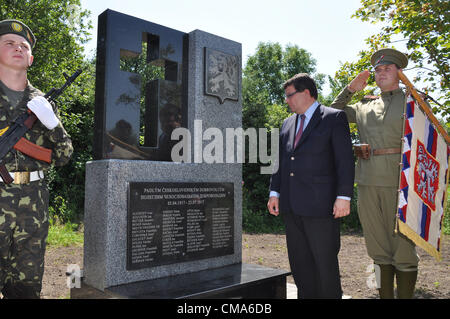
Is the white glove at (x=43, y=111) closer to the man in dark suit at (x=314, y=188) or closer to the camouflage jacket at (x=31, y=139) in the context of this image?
the camouflage jacket at (x=31, y=139)

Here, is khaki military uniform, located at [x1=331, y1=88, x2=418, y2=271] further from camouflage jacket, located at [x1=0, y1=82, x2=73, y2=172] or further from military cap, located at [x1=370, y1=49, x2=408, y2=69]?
camouflage jacket, located at [x1=0, y1=82, x2=73, y2=172]

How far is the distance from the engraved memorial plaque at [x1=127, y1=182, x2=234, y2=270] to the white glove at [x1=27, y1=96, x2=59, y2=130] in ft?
3.10

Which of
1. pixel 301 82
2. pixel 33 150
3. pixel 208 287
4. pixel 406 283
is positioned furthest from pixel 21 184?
pixel 406 283

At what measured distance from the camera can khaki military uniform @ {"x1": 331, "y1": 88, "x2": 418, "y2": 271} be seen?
10.4 ft

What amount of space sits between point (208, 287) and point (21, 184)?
1847 millimetres

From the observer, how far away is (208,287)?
335cm

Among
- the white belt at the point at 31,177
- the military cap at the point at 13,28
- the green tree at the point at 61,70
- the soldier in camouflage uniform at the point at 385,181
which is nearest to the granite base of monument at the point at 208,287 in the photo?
the soldier in camouflage uniform at the point at 385,181

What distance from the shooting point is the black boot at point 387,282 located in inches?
126

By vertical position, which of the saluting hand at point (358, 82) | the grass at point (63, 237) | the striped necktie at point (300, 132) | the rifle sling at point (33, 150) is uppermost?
the saluting hand at point (358, 82)

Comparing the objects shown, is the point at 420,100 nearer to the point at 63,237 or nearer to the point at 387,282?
the point at 387,282

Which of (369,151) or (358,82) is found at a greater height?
(358,82)

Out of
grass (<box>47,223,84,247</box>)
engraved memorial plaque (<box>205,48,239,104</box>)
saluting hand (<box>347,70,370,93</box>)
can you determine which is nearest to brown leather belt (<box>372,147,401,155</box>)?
saluting hand (<box>347,70,370,93</box>)

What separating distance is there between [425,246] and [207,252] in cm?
217

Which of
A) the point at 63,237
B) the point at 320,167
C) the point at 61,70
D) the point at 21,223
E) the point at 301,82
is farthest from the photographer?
the point at 61,70
